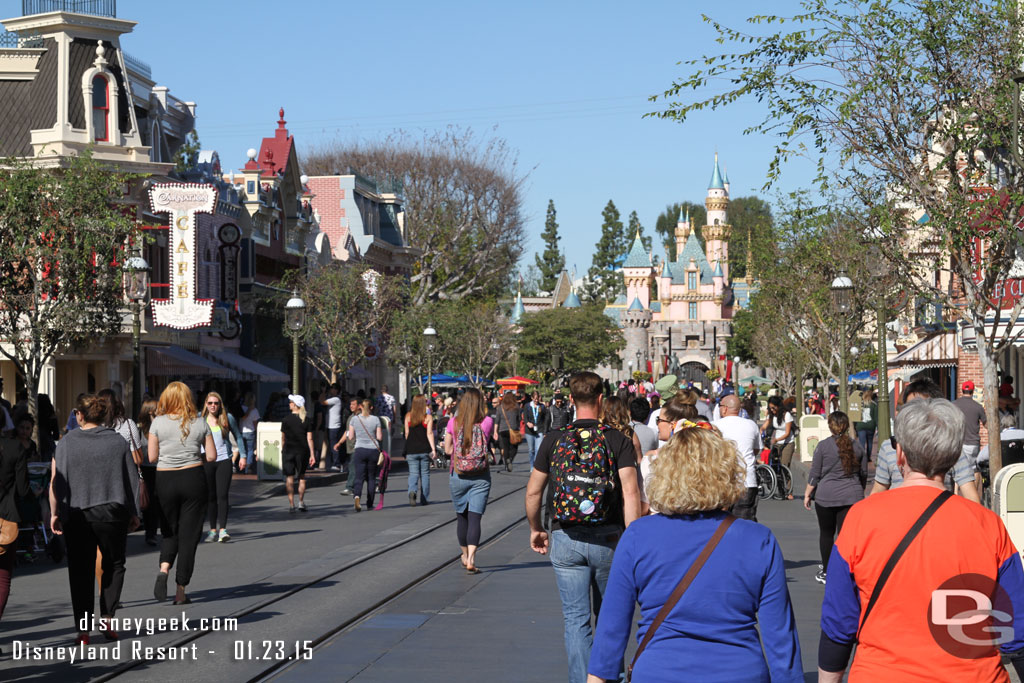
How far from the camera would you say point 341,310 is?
44.3m

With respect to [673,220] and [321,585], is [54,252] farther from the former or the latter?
[673,220]

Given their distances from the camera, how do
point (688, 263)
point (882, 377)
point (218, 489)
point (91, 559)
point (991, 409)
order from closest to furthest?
point (91, 559)
point (991, 409)
point (218, 489)
point (882, 377)
point (688, 263)

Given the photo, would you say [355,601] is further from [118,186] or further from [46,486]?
[118,186]

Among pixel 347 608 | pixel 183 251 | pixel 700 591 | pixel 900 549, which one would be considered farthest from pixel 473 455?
pixel 183 251

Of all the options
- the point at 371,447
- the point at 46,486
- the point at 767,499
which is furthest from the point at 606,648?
the point at 767,499

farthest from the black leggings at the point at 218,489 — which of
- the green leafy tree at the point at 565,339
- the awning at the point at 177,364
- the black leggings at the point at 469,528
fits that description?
the green leafy tree at the point at 565,339

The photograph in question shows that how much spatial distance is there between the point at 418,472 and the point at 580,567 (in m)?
12.9

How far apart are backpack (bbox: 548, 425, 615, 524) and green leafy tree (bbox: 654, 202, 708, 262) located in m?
176

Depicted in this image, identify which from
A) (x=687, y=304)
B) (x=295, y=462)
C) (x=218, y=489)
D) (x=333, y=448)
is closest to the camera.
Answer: (x=218, y=489)

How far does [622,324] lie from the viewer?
16025 cm

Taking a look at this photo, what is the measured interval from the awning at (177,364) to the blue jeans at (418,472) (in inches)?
672

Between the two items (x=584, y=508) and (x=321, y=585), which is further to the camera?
(x=321, y=585)

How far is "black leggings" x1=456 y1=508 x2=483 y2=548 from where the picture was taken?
12695 millimetres

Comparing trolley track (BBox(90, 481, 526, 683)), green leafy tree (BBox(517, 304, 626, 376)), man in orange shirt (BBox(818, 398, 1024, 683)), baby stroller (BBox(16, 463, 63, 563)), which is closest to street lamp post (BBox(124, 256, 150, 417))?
trolley track (BBox(90, 481, 526, 683))
